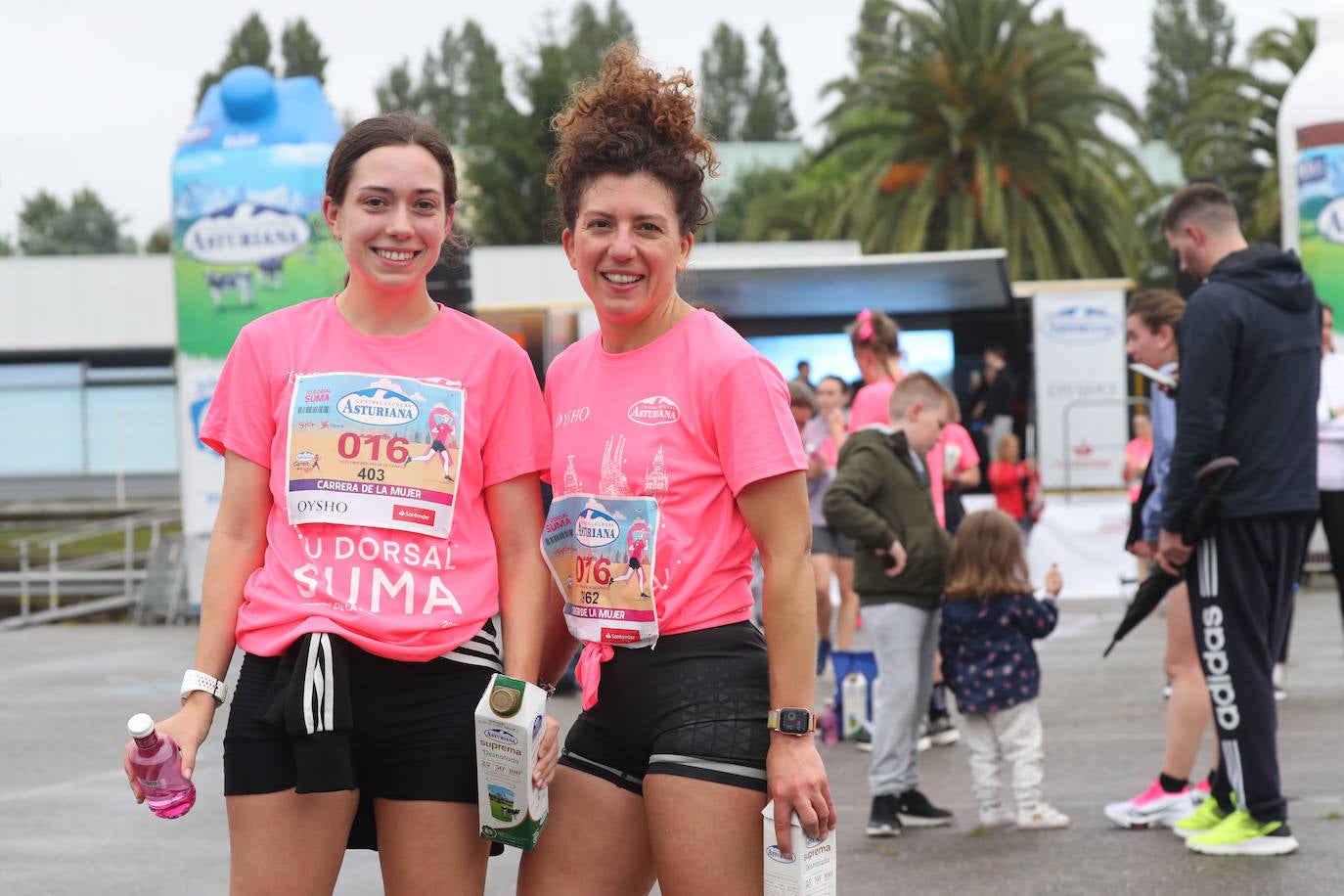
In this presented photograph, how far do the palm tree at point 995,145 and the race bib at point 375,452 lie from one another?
23.6 m

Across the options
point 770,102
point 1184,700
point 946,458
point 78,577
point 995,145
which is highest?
point 770,102

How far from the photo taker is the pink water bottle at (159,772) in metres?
2.66

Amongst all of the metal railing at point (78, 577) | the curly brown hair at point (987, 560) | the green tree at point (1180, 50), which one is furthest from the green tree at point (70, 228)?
the curly brown hair at point (987, 560)

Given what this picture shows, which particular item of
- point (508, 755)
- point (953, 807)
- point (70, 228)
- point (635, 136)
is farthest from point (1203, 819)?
point (70, 228)

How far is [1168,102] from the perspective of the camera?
65500 mm

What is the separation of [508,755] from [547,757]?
128 millimetres

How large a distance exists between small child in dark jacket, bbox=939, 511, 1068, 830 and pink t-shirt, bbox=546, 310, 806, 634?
314 centimetres

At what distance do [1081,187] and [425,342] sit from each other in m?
25.2

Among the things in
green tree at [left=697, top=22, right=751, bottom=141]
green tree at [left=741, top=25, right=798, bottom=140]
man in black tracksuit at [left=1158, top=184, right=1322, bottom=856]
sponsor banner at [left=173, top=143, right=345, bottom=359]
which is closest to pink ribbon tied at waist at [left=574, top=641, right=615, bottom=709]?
man in black tracksuit at [left=1158, top=184, right=1322, bottom=856]

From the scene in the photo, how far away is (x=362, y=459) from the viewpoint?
2.81 m

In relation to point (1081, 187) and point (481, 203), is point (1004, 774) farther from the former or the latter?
point (481, 203)

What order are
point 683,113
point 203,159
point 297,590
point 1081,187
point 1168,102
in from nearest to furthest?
1. point 297,590
2. point 683,113
3. point 203,159
4. point 1081,187
5. point 1168,102

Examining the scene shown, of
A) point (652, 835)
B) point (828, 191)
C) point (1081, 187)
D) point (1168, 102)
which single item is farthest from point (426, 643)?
point (1168, 102)

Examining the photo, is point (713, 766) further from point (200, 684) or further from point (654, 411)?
point (200, 684)
